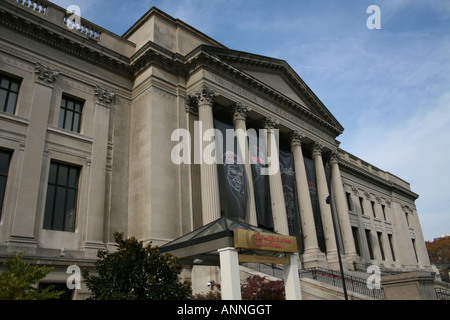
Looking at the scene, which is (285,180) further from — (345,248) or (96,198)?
(96,198)

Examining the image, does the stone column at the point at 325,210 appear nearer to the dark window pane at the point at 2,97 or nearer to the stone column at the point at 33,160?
the stone column at the point at 33,160

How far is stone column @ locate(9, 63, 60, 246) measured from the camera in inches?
638

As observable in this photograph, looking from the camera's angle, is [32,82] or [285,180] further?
[285,180]

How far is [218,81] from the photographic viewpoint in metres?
24.1

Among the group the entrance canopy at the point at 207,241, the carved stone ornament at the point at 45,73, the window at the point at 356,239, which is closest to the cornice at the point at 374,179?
the window at the point at 356,239

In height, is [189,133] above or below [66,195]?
above

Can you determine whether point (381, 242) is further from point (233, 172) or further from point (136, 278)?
point (136, 278)

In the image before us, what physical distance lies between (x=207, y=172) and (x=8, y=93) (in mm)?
11002

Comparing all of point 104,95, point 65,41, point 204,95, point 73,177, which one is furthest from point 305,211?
point 65,41

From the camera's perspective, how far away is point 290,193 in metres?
26.2

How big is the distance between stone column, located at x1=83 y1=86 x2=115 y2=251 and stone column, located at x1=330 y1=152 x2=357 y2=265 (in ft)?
67.8

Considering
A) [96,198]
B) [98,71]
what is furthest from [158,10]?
[96,198]
